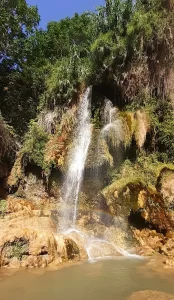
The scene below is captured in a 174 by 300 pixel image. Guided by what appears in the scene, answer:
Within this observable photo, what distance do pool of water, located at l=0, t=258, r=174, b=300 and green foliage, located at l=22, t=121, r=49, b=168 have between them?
17.7ft

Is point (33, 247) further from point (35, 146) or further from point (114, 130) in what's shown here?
point (114, 130)

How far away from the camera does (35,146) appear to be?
1198cm

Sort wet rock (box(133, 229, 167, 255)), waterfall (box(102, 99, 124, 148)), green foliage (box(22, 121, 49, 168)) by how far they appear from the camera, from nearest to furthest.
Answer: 1. wet rock (box(133, 229, 167, 255))
2. waterfall (box(102, 99, 124, 148))
3. green foliage (box(22, 121, 49, 168))

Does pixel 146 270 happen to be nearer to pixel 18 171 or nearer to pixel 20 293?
pixel 20 293

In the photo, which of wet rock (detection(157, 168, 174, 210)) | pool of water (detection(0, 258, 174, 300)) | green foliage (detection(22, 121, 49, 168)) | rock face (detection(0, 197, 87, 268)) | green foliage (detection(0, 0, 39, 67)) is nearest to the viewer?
pool of water (detection(0, 258, 174, 300))

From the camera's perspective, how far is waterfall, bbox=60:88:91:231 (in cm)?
1038

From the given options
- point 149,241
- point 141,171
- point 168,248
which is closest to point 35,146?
point 141,171

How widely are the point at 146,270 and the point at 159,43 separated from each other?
31.8ft

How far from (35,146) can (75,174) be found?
6.90 feet

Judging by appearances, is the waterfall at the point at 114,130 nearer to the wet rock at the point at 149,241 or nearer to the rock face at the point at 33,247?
the wet rock at the point at 149,241

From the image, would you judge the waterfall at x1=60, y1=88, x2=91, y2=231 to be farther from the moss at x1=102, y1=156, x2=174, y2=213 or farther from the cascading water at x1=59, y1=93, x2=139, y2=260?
the moss at x1=102, y1=156, x2=174, y2=213

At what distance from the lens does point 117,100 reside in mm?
13562

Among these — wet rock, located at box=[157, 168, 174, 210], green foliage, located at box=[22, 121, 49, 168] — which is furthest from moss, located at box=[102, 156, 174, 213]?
green foliage, located at box=[22, 121, 49, 168]

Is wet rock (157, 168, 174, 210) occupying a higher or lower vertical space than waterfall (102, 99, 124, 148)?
lower
